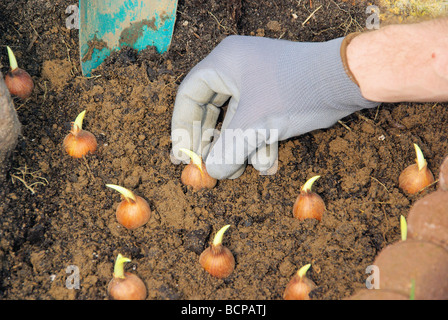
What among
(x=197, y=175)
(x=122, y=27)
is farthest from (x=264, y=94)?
(x=122, y=27)

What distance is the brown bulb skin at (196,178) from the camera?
1.67m

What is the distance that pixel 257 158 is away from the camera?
168 centimetres

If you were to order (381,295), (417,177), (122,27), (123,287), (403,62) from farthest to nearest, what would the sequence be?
(122,27) < (417,177) < (403,62) < (123,287) < (381,295)

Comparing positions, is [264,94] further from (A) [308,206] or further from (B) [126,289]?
(B) [126,289]

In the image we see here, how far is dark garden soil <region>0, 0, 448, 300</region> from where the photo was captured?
1.46m

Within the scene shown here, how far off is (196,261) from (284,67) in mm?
794

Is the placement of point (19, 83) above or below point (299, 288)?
above

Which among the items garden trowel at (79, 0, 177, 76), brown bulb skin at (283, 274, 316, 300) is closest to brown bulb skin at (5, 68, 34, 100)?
garden trowel at (79, 0, 177, 76)

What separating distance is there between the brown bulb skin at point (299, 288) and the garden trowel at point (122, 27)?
1269mm

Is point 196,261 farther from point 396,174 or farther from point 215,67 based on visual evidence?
point 396,174

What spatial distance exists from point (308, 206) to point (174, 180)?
21.1 inches

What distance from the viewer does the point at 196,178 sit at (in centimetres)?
167

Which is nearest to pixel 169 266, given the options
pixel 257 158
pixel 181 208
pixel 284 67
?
pixel 181 208

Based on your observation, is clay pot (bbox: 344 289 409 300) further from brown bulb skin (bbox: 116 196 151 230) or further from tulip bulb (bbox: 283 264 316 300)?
brown bulb skin (bbox: 116 196 151 230)
